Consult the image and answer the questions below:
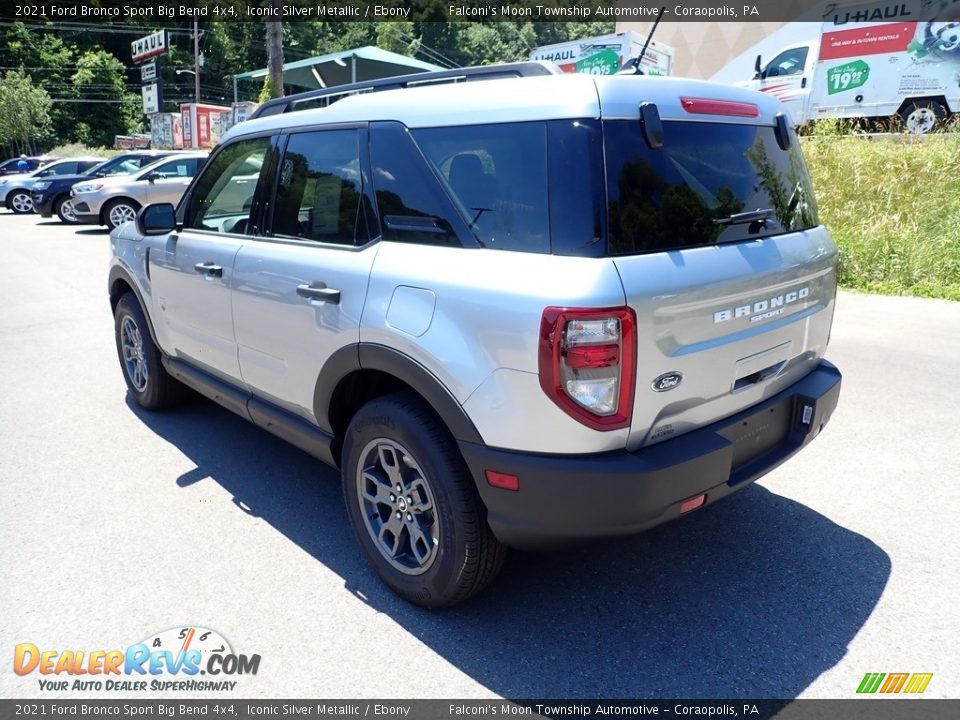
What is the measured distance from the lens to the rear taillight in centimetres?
217

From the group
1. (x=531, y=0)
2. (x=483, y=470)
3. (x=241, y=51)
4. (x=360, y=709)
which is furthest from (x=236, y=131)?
(x=531, y=0)

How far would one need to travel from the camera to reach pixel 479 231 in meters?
2.49

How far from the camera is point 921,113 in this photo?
17.2m

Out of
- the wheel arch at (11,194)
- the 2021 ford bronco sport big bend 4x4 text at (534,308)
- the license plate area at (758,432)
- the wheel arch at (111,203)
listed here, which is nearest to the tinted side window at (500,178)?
the 2021 ford bronco sport big bend 4x4 text at (534,308)

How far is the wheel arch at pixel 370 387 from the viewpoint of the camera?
8.04 feet

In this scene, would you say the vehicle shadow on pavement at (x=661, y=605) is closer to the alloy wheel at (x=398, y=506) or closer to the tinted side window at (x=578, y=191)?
the alloy wheel at (x=398, y=506)

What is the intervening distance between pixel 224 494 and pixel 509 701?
6.82 feet

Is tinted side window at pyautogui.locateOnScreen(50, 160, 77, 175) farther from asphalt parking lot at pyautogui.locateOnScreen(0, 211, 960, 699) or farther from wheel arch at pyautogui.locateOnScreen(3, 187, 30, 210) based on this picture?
asphalt parking lot at pyautogui.locateOnScreen(0, 211, 960, 699)

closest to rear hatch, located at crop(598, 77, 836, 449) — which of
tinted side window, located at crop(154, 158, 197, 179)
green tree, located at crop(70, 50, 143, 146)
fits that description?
tinted side window, located at crop(154, 158, 197, 179)

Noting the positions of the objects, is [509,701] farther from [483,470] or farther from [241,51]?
[241,51]

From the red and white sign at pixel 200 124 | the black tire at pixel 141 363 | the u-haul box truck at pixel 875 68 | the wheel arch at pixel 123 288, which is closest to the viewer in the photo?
the wheel arch at pixel 123 288

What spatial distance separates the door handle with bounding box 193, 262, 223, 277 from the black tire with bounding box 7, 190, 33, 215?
73.2ft

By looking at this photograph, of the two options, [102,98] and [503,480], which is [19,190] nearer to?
[503,480]

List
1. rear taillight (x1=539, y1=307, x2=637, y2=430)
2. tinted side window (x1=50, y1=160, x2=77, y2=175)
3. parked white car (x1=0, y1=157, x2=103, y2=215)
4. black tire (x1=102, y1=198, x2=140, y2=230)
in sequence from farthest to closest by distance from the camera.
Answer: parked white car (x1=0, y1=157, x2=103, y2=215) → tinted side window (x1=50, y1=160, x2=77, y2=175) → black tire (x1=102, y1=198, x2=140, y2=230) → rear taillight (x1=539, y1=307, x2=637, y2=430)
